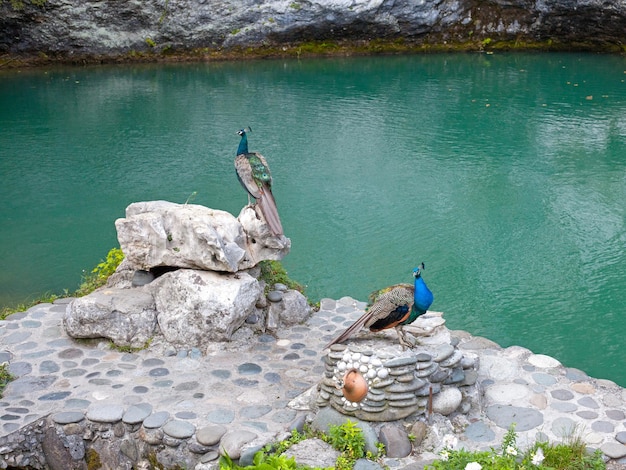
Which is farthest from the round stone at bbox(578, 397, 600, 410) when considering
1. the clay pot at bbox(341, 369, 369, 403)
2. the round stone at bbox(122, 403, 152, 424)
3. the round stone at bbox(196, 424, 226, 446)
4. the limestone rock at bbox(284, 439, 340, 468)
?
the round stone at bbox(122, 403, 152, 424)

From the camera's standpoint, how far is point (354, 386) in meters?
4.84

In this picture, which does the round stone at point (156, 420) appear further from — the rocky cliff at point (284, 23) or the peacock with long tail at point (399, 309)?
the rocky cliff at point (284, 23)

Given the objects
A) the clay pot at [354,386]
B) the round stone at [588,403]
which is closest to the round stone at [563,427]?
the round stone at [588,403]

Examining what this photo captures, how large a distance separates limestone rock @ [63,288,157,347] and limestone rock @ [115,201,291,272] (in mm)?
397

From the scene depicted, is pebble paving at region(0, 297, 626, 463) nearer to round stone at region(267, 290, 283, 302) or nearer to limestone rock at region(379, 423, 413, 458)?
round stone at region(267, 290, 283, 302)

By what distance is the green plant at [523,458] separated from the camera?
174 inches

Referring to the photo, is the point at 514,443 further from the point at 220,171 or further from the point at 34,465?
the point at 220,171

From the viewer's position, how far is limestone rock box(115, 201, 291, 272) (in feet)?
20.0

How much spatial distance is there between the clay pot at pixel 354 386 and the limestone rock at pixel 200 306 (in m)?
1.50

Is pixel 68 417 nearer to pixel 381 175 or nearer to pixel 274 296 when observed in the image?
pixel 274 296

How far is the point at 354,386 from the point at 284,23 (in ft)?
55.9

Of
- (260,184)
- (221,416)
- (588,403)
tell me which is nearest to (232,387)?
(221,416)

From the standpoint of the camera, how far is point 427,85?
16.9 meters

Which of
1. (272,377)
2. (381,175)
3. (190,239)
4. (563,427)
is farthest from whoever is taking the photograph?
(381,175)
